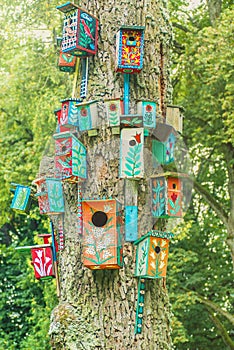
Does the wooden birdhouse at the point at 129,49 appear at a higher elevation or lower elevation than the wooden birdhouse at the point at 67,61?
lower

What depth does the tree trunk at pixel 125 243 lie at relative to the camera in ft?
9.82

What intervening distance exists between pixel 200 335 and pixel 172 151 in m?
7.28

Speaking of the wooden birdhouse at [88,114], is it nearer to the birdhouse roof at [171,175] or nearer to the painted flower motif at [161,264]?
the birdhouse roof at [171,175]

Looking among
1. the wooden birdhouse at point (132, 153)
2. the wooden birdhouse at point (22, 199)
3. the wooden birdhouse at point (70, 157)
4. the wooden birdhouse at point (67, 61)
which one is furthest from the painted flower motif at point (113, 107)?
the wooden birdhouse at point (22, 199)

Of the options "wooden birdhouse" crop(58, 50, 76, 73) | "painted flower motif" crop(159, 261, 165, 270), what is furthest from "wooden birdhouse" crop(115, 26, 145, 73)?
"painted flower motif" crop(159, 261, 165, 270)

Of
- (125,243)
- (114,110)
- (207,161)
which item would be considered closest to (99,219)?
(125,243)

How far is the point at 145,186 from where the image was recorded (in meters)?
3.17

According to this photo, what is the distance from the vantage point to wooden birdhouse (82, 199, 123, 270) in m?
3.00

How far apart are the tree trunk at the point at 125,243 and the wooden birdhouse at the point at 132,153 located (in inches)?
1.6

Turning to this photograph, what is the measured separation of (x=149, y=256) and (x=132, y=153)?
0.46 metres

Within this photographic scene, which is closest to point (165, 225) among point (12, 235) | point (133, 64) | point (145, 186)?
point (145, 186)

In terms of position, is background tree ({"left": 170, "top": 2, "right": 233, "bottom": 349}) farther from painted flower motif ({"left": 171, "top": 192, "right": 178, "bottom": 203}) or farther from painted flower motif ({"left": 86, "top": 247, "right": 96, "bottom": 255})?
painted flower motif ({"left": 86, "top": 247, "right": 96, "bottom": 255})

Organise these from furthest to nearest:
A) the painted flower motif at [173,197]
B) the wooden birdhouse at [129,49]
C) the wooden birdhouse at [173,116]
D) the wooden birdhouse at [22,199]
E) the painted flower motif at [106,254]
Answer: the wooden birdhouse at [22,199] → the wooden birdhouse at [173,116] → the painted flower motif at [173,197] → the wooden birdhouse at [129,49] → the painted flower motif at [106,254]

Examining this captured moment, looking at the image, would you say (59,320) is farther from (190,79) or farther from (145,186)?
(190,79)
